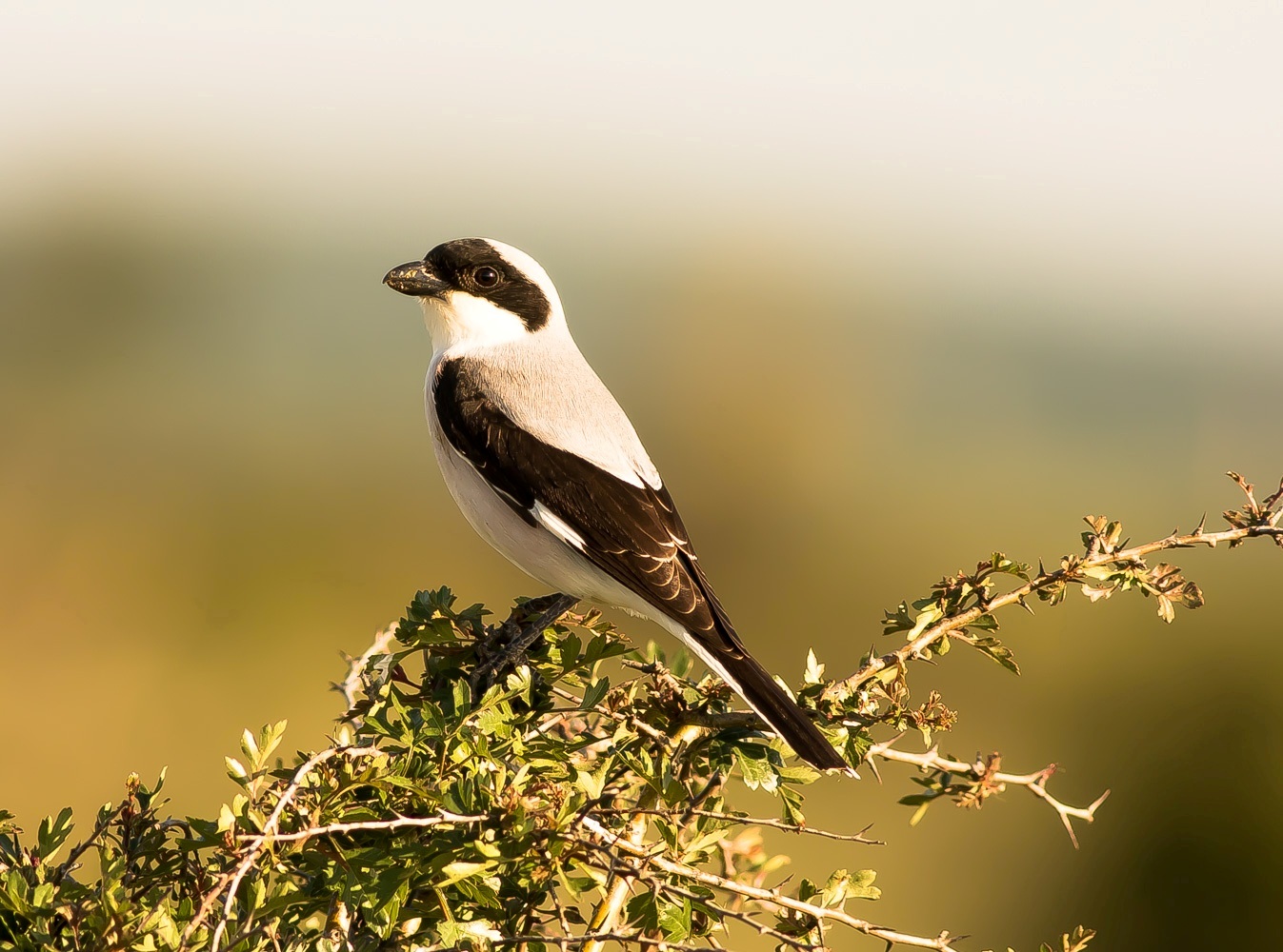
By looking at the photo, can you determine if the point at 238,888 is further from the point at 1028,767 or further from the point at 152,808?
the point at 1028,767

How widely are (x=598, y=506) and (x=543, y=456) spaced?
261mm

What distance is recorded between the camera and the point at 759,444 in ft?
72.8

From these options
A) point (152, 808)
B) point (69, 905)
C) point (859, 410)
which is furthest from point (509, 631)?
point (859, 410)

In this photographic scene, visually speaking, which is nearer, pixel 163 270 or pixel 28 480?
pixel 28 480

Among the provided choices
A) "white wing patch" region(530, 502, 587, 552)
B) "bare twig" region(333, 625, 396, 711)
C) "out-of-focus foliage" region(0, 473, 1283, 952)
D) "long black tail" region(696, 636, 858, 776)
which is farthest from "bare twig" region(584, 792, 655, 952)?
"white wing patch" region(530, 502, 587, 552)

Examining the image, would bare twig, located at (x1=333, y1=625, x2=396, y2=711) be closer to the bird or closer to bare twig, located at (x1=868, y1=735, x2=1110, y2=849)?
the bird

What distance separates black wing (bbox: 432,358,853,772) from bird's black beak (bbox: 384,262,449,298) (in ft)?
1.51

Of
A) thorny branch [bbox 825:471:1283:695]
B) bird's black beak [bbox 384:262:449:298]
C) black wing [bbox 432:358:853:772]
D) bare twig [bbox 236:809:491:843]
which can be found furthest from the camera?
bird's black beak [bbox 384:262:449:298]

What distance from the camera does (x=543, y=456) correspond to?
13.2 feet

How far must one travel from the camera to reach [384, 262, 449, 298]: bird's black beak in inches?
183

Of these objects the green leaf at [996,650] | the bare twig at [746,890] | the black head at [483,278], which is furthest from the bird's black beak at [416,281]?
the bare twig at [746,890]

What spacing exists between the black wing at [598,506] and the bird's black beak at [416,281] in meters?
0.46

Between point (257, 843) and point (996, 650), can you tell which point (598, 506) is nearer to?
point (996, 650)

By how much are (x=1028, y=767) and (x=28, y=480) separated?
500 inches
